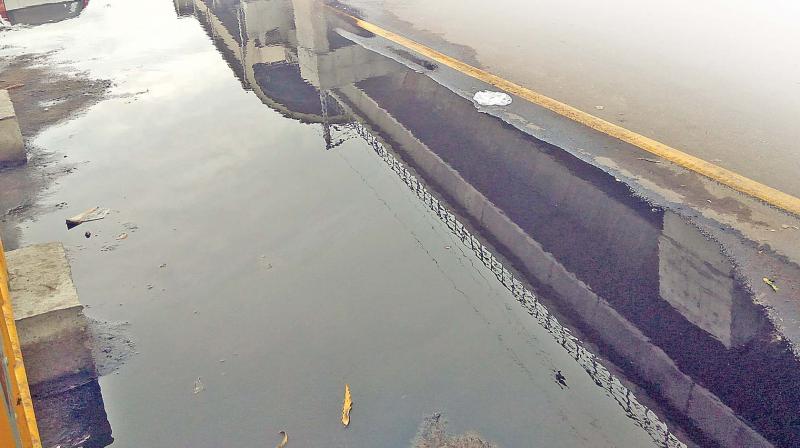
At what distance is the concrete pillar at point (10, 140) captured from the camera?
21.3ft

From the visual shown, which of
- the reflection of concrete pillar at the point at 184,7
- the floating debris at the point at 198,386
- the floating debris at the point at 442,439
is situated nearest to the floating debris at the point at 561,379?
the floating debris at the point at 442,439

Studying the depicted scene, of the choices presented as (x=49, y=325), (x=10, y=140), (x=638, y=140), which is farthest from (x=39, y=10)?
(x=638, y=140)

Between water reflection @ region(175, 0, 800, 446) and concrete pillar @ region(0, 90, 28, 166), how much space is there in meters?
2.99

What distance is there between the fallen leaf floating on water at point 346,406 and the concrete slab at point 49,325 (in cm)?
171

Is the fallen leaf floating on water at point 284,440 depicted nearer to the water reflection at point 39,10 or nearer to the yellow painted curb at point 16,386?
the yellow painted curb at point 16,386

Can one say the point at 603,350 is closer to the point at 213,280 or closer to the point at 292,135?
the point at 213,280

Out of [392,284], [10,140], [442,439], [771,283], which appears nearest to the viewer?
[442,439]

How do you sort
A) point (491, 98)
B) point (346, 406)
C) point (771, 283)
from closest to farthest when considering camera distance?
point (346, 406) < point (771, 283) < point (491, 98)

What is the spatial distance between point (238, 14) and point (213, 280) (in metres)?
9.30

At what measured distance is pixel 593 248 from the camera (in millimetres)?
Answer: 4895

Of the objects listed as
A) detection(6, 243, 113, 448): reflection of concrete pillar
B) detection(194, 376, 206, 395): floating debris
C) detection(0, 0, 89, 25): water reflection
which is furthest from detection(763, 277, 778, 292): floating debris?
detection(0, 0, 89, 25): water reflection

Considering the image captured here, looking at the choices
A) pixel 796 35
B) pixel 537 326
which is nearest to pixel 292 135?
pixel 537 326

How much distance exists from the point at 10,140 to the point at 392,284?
16.0 ft

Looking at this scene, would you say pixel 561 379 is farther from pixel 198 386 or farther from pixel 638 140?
pixel 638 140
